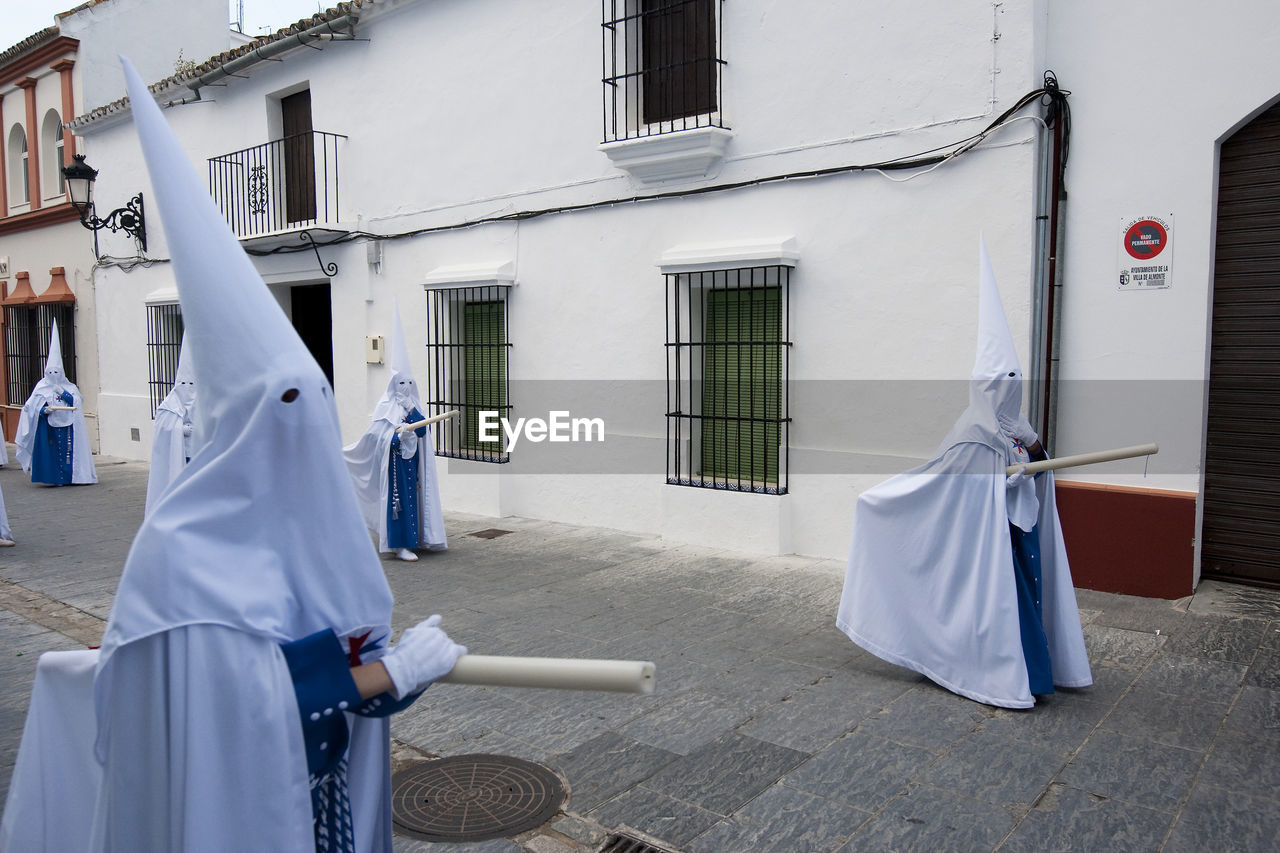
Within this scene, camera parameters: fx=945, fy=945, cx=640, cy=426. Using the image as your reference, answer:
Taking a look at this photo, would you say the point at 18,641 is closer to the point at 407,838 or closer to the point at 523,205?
the point at 407,838

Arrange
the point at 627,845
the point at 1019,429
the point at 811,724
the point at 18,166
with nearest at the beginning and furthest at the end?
1. the point at 627,845
2. the point at 811,724
3. the point at 1019,429
4. the point at 18,166

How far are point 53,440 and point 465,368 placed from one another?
5.81 metres

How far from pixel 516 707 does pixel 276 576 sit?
2683mm

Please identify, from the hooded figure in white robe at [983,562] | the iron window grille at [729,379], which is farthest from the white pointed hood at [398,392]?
the hooded figure in white robe at [983,562]

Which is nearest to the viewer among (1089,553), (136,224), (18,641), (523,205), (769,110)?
(18,641)

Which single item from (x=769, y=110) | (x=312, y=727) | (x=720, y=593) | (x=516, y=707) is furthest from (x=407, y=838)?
(x=769, y=110)

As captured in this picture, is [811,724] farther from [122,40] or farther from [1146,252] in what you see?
[122,40]

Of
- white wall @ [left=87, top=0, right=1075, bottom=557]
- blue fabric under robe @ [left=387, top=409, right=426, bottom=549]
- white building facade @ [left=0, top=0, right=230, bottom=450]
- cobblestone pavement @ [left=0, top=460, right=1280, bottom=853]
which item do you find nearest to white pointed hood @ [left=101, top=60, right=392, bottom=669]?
cobblestone pavement @ [left=0, top=460, right=1280, bottom=853]

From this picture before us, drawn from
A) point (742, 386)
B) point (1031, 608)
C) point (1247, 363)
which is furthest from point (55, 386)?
point (1247, 363)

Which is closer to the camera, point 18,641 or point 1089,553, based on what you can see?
point 18,641

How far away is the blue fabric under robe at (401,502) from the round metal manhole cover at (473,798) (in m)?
3.81

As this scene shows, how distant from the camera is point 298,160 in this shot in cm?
1134

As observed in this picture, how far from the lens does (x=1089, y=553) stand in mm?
5918

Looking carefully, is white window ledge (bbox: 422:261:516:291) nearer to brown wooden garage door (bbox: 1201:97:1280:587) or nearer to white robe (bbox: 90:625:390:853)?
brown wooden garage door (bbox: 1201:97:1280:587)
